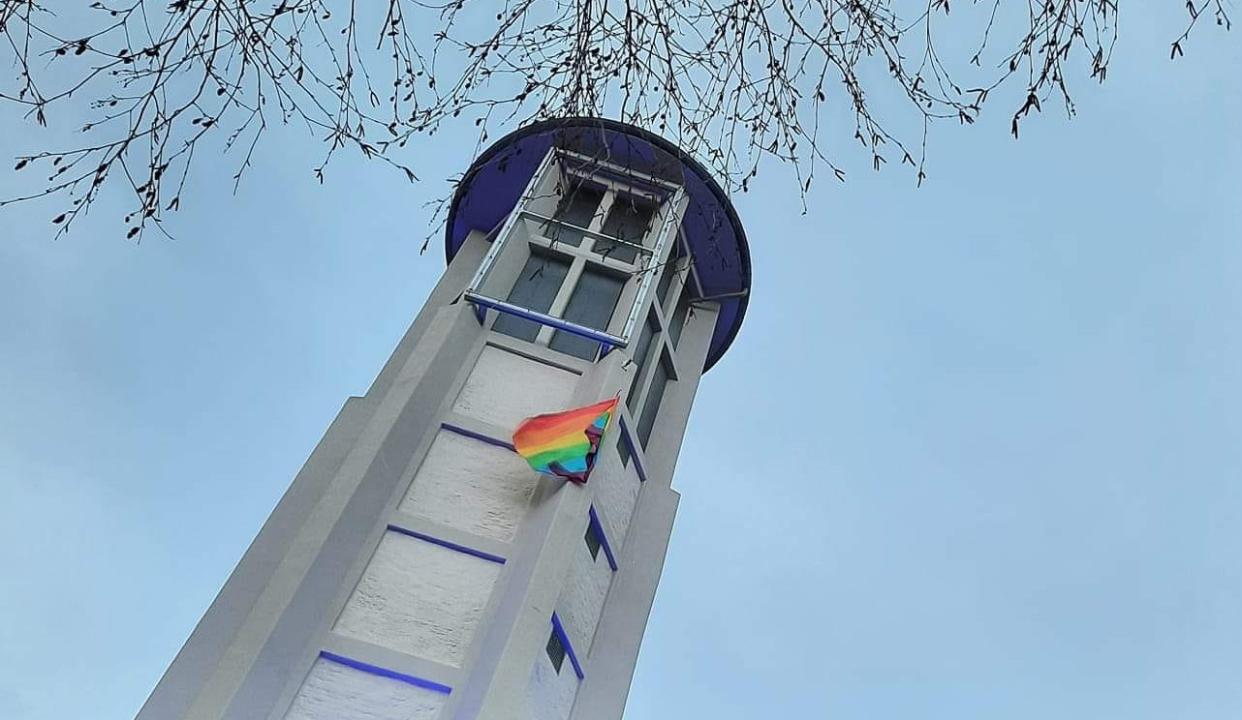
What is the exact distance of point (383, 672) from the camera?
7.35 meters

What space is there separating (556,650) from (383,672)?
1466 millimetres

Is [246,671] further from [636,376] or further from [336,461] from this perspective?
[636,376]

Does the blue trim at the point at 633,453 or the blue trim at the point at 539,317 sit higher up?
the blue trim at the point at 539,317

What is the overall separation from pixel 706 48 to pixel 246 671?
17.1ft

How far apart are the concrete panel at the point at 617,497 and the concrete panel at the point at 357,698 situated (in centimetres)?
254

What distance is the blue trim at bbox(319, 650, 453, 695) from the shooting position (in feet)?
24.1

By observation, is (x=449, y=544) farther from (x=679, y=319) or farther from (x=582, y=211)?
(x=679, y=319)

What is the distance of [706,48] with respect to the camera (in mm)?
4008

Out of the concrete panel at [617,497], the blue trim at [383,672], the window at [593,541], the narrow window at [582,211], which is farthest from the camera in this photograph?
the narrow window at [582,211]

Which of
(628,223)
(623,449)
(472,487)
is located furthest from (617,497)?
(628,223)

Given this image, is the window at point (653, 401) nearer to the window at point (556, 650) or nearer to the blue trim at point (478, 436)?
the blue trim at point (478, 436)

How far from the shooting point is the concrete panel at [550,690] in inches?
300

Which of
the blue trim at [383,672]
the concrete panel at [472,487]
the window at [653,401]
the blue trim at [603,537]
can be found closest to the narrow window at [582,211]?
the window at [653,401]

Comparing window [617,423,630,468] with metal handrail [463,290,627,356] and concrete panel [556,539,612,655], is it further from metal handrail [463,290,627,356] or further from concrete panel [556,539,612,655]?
concrete panel [556,539,612,655]
